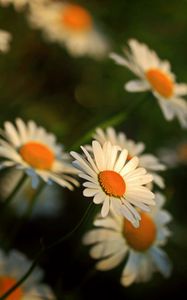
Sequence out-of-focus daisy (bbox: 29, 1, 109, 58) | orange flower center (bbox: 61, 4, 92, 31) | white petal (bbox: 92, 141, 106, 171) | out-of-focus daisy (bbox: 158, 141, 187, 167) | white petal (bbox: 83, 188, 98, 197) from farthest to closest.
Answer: orange flower center (bbox: 61, 4, 92, 31), out-of-focus daisy (bbox: 29, 1, 109, 58), out-of-focus daisy (bbox: 158, 141, 187, 167), white petal (bbox: 92, 141, 106, 171), white petal (bbox: 83, 188, 98, 197)

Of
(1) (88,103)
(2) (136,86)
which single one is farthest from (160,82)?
(1) (88,103)

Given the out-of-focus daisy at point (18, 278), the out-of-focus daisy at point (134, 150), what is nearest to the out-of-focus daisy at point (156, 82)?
the out-of-focus daisy at point (134, 150)

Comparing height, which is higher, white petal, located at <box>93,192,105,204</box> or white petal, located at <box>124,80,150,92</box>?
white petal, located at <box>124,80,150,92</box>

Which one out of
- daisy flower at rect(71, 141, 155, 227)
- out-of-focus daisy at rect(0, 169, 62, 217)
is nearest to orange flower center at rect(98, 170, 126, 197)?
daisy flower at rect(71, 141, 155, 227)

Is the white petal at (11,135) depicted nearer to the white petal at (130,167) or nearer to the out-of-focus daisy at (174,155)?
the white petal at (130,167)

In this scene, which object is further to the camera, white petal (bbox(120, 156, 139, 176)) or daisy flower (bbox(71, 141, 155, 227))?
white petal (bbox(120, 156, 139, 176))

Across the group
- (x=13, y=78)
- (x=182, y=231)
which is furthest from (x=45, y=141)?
(x=13, y=78)

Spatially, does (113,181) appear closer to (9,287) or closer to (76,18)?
(9,287)

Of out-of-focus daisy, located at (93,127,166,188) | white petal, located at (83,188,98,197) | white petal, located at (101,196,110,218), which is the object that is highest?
out-of-focus daisy, located at (93,127,166,188)

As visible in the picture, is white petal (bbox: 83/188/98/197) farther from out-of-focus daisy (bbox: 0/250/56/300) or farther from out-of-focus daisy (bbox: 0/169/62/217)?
out-of-focus daisy (bbox: 0/169/62/217)
